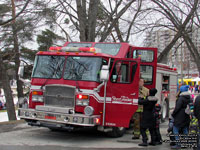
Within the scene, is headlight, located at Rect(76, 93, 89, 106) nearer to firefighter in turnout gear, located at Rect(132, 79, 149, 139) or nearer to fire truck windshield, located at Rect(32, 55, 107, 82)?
fire truck windshield, located at Rect(32, 55, 107, 82)

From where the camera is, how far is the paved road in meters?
8.23

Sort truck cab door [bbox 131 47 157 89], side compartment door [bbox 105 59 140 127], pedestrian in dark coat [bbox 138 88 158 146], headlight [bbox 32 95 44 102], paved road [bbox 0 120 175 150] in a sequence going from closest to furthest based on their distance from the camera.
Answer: pedestrian in dark coat [bbox 138 88 158 146], paved road [bbox 0 120 175 150], side compartment door [bbox 105 59 140 127], headlight [bbox 32 95 44 102], truck cab door [bbox 131 47 157 89]

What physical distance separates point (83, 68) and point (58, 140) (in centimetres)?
228

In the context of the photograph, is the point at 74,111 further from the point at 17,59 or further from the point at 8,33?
the point at 17,59

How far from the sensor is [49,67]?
9.30 meters

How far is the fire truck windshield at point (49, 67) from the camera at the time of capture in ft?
30.0

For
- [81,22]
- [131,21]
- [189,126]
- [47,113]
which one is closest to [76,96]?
[47,113]

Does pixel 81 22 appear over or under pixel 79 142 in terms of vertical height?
over

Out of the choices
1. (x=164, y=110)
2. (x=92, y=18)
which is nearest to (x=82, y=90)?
(x=164, y=110)

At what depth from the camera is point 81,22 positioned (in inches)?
642

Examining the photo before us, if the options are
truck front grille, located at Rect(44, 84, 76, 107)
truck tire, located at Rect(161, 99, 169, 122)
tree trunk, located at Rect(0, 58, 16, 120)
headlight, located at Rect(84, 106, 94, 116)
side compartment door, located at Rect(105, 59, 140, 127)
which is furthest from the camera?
tree trunk, located at Rect(0, 58, 16, 120)

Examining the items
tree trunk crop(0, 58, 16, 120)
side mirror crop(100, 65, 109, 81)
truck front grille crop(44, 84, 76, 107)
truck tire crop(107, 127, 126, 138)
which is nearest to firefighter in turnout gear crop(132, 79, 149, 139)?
truck tire crop(107, 127, 126, 138)

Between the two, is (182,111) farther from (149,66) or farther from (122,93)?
(149,66)

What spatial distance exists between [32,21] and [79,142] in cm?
935
